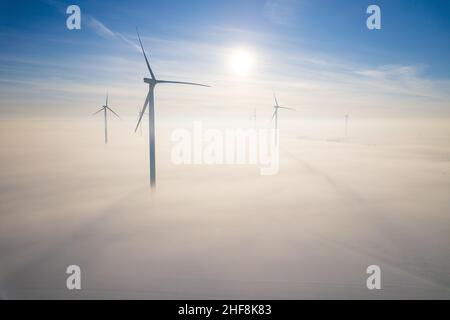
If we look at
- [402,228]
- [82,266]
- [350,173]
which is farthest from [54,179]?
[350,173]

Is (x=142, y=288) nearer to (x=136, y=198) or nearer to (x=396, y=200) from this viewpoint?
(x=136, y=198)

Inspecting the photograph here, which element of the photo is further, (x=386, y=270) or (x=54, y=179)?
(x=54, y=179)

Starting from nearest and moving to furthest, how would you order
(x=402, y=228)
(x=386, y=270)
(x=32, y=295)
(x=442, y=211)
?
1. (x=32, y=295)
2. (x=386, y=270)
3. (x=402, y=228)
4. (x=442, y=211)

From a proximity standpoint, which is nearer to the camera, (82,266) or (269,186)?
(82,266)
